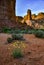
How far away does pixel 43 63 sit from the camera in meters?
7.77

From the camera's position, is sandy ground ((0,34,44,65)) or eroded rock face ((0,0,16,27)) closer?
sandy ground ((0,34,44,65))

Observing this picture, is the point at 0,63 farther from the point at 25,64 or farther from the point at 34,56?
the point at 34,56

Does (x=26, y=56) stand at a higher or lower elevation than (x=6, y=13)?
lower

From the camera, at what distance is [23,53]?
9008mm

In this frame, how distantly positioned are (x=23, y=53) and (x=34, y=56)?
61cm

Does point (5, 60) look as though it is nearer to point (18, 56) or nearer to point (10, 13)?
point (18, 56)

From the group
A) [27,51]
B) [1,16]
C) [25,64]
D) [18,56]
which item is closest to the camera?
[25,64]

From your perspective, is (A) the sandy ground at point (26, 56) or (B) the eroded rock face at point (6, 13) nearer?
(A) the sandy ground at point (26, 56)

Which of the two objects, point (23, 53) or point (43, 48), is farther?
point (43, 48)

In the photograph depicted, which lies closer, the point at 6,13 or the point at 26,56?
the point at 26,56

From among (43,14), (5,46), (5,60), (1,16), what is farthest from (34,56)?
(43,14)

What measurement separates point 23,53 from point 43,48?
1476 mm

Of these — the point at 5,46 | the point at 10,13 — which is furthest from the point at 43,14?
the point at 5,46

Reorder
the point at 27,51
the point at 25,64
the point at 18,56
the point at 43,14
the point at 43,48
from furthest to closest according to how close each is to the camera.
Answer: the point at 43,14, the point at 43,48, the point at 27,51, the point at 18,56, the point at 25,64
